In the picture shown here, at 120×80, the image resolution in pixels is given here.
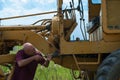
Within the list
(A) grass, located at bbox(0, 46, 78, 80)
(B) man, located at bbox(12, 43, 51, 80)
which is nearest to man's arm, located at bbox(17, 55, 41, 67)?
(B) man, located at bbox(12, 43, 51, 80)

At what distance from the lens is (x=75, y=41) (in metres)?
8.99

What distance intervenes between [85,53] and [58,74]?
33.4 ft

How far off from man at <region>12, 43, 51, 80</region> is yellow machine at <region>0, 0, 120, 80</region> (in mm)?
619

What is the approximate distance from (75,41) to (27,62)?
142 centimetres

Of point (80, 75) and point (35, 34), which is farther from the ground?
point (35, 34)

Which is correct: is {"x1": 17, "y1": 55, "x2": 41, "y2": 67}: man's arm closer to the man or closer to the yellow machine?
the man

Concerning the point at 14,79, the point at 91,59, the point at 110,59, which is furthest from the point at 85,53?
the point at 14,79

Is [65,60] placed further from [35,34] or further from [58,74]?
[58,74]

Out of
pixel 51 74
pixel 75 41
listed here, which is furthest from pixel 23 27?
pixel 51 74

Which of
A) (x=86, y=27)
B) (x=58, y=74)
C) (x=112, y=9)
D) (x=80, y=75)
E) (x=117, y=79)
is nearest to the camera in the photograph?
(x=117, y=79)

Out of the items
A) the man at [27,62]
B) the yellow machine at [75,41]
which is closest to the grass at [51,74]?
the yellow machine at [75,41]

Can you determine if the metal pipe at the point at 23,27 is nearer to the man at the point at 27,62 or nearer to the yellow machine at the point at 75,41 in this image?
the yellow machine at the point at 75,41

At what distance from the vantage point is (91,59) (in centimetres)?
942

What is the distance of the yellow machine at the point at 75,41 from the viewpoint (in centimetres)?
867
